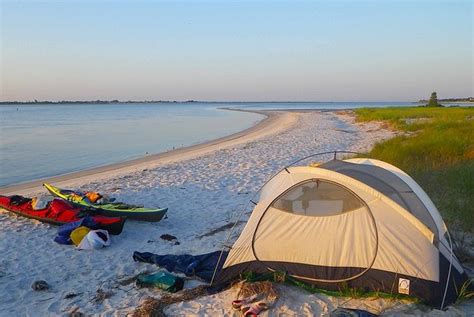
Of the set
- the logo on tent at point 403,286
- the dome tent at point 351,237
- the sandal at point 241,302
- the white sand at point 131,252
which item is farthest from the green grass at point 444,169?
the sandal at point 241,302

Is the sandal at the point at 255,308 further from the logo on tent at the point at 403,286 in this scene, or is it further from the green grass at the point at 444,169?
the green grass at the point at 444,169

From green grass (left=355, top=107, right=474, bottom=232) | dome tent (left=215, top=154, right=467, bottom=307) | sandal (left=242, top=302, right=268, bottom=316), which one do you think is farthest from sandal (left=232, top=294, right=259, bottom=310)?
green grass (left=355, top=107, right=474, bottom=232)

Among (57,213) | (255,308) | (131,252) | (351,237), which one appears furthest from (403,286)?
(57,213)

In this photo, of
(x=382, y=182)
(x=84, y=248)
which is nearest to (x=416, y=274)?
(x=382, y=182)

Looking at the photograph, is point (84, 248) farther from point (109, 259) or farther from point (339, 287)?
point (339, 287)

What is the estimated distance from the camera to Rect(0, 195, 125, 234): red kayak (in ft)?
23.7

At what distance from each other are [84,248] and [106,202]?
2.03 metres

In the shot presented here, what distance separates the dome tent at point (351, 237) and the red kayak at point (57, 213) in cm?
278

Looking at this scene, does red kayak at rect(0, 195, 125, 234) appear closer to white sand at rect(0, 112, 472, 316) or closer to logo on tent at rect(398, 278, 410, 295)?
white sand at rect(0, 112, 472, 316)

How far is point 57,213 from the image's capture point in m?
7.72

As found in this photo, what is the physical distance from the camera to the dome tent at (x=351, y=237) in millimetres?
4633

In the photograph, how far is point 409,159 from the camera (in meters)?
11.1

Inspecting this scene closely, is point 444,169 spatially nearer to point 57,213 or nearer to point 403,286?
point 403,286

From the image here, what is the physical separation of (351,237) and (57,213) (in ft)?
17.6
